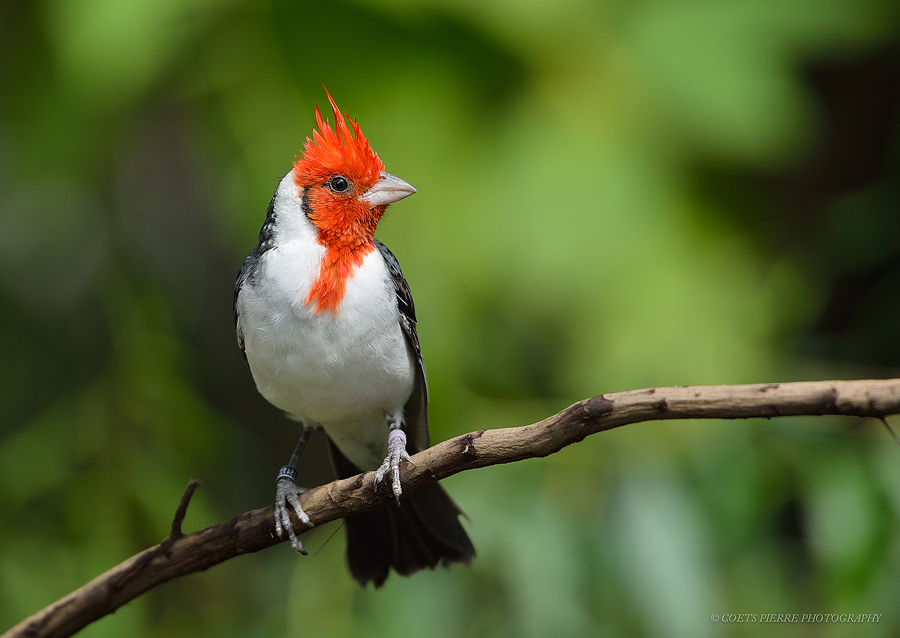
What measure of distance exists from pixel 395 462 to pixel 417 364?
25.8 inches

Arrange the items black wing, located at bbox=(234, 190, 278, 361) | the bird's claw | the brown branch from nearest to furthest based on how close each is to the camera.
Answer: the brown branch → the bird's claw → black wing, located at bbox=(234, 190, 278, 361)

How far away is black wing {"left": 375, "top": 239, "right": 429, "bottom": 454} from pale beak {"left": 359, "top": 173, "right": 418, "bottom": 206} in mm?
216

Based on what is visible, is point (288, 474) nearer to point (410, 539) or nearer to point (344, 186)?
point (410, 539)

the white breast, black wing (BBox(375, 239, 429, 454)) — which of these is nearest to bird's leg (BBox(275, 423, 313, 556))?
the white breast

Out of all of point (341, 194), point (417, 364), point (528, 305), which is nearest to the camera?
point (341, 194)

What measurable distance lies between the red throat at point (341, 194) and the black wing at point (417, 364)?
0.49 feet

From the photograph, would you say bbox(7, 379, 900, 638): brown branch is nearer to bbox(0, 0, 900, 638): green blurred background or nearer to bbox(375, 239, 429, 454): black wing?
bbox(375, 239, 429, 454): black wing

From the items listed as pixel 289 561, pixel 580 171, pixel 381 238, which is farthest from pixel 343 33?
pixel 289 561

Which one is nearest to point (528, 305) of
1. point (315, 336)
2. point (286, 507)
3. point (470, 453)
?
point (315, 336)

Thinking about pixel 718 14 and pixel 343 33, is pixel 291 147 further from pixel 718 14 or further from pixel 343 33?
pixel 718 14

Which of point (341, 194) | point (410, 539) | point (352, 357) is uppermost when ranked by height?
point (341, 194)

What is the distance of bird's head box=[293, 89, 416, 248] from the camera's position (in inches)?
121

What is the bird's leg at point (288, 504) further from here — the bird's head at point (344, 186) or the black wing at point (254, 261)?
the bird's head at point (344, 186)

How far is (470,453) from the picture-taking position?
7.43 feet
